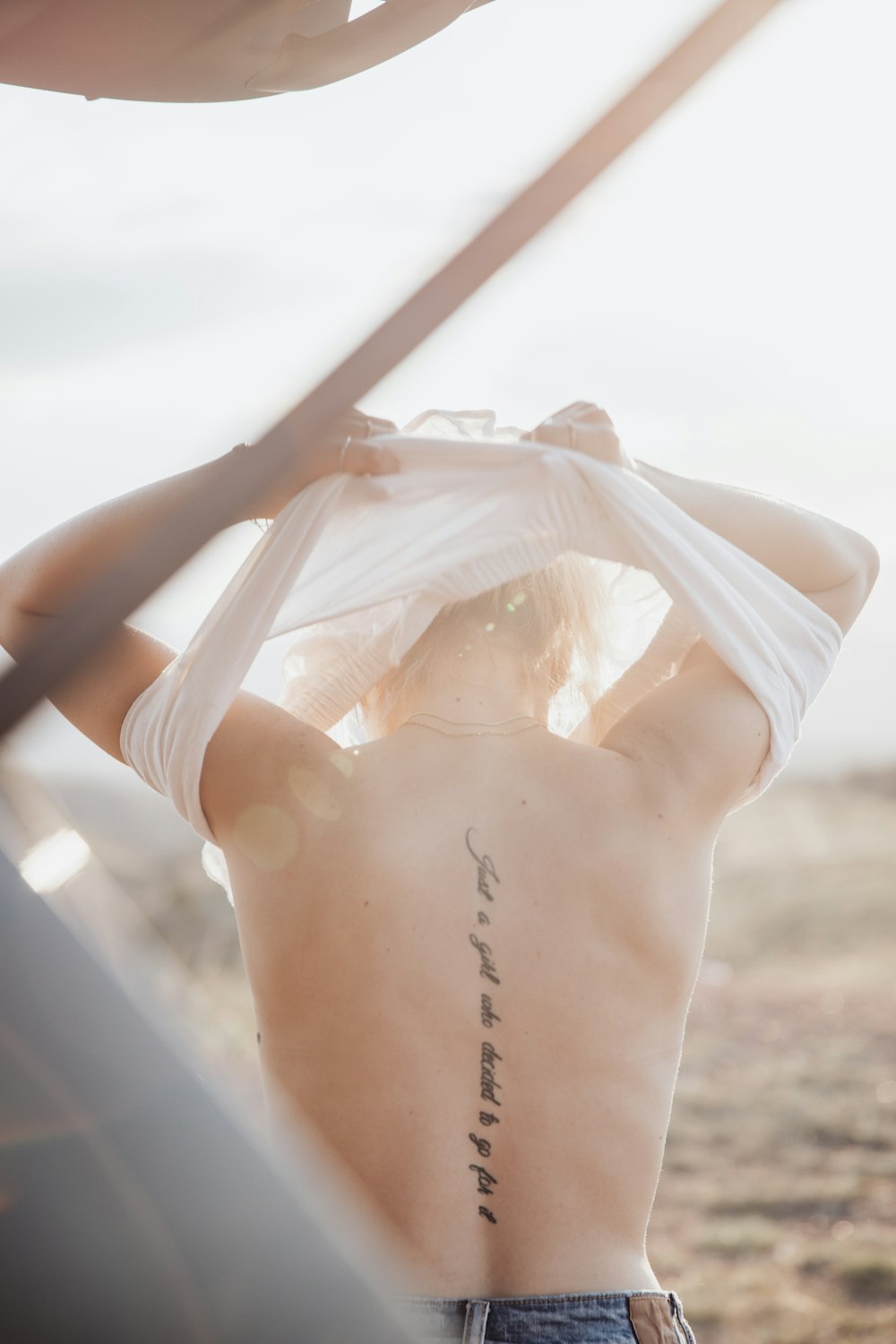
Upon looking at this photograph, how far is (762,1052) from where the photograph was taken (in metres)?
8.39

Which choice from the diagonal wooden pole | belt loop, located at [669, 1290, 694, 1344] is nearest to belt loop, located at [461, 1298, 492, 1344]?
belt loop, located at [669, 1290, 694, 1344]

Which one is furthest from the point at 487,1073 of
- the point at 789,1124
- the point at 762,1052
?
the point at 762,1052

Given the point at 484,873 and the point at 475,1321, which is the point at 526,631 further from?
the point at 475,1321

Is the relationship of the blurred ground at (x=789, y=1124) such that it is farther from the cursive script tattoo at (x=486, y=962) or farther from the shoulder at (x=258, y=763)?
the shoulder at (x=258, y=763)

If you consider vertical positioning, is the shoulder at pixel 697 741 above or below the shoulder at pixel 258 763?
above

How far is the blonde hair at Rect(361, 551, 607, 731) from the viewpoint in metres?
1.94

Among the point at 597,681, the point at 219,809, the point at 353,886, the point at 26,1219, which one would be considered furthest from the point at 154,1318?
the point at 597,681

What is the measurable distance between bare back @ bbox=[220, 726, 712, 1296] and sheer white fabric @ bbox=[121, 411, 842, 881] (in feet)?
0.88

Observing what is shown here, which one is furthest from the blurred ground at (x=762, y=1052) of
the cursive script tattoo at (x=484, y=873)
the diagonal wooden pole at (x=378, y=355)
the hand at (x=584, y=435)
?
the hand at (x=584, y=435)

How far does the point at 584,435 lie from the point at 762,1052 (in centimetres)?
747

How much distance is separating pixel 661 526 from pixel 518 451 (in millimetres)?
279

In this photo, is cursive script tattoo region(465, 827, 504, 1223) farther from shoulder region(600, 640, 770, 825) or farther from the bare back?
shoulder region(600, 640, 770, 825)

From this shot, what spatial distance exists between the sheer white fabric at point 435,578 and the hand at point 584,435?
0.05 meters

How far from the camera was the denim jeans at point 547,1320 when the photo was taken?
147cm
